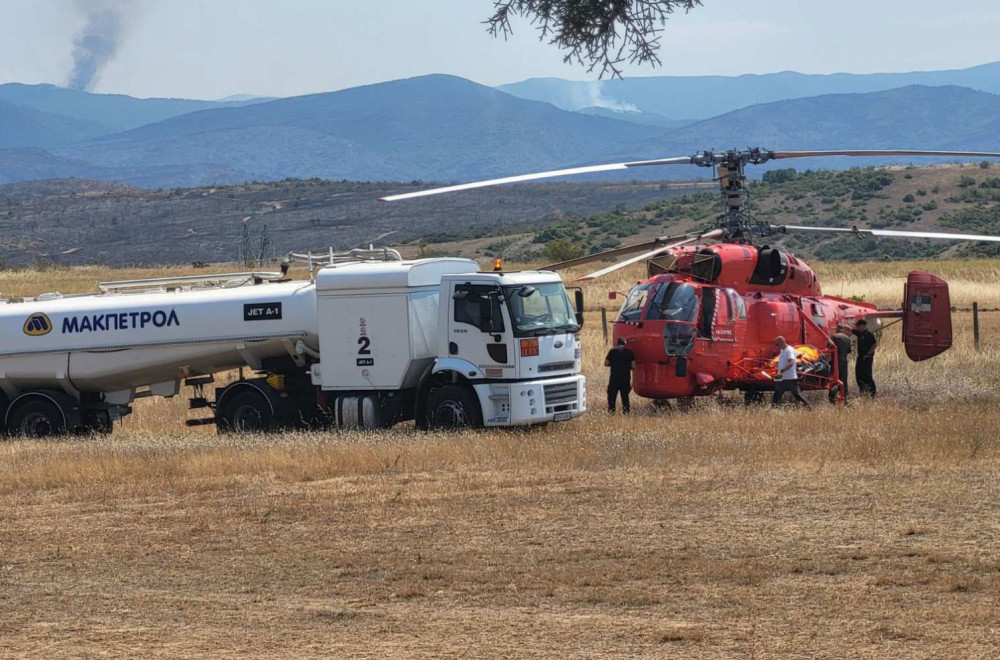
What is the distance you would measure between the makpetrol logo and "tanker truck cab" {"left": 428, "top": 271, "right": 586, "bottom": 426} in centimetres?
625

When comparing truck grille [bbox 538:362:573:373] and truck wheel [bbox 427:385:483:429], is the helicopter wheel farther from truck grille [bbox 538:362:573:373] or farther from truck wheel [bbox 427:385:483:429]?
truck wheel [bbox 427:385:483:429]

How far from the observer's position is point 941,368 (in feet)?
82.4

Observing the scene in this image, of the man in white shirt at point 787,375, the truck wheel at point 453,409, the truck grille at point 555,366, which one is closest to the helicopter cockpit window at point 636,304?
the truck grille at point 555,366

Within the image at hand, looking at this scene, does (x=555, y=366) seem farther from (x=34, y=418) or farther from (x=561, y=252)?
(x=561, y=252)

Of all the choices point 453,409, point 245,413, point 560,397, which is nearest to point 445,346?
point 453,409

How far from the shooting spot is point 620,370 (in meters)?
20.1

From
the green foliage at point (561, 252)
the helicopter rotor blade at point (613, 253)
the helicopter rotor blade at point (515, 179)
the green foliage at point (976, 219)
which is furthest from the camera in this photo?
the green foliage at point (976, 219)

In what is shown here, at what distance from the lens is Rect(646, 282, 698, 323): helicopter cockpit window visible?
2003 cm

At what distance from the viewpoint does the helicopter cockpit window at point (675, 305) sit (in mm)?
20031

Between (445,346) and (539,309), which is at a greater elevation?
(539,309)

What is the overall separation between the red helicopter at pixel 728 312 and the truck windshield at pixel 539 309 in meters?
0.44

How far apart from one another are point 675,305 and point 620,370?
1.23 meters

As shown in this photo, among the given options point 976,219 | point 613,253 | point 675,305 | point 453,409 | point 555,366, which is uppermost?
point 976,219

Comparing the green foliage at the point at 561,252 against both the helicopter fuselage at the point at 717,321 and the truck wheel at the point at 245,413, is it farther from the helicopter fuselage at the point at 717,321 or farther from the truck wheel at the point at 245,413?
the truck wheel at the point at 245,413
